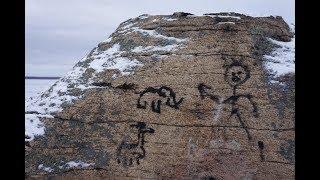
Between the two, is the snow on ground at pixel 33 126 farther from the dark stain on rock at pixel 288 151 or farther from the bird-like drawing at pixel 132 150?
the dark stain on rock at pixel 288 151

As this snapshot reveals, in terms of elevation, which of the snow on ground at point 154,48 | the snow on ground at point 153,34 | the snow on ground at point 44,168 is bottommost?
the snow on ground at point 44,168

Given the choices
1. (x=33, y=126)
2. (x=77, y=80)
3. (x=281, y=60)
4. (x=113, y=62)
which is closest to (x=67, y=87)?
(x=77, y=80)

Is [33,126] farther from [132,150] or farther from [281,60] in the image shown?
[281,60]

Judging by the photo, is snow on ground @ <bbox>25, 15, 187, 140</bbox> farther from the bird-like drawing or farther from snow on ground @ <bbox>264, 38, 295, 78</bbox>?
snow on ground @ <bbox>264, 38, 295, 78</bbox>

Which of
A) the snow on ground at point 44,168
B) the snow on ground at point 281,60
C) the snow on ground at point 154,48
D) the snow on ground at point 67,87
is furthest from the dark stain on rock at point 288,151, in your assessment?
→ the snow on ground at point 44,168

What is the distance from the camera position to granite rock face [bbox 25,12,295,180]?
392 inches

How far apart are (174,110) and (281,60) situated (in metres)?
3.65

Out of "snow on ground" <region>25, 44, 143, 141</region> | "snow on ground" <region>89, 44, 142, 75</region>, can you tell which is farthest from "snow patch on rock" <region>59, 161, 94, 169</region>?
"snow on ground" <region>89, 44, 142, 75</region>

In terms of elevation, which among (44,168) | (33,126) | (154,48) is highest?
(154,48)

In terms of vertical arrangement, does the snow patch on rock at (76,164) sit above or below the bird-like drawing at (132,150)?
below

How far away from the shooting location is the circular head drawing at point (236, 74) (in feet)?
36.8

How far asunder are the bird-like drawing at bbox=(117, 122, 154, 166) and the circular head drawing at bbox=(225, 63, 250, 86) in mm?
2493

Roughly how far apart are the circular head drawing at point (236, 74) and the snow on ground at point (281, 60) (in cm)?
79

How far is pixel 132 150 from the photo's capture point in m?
10.2
